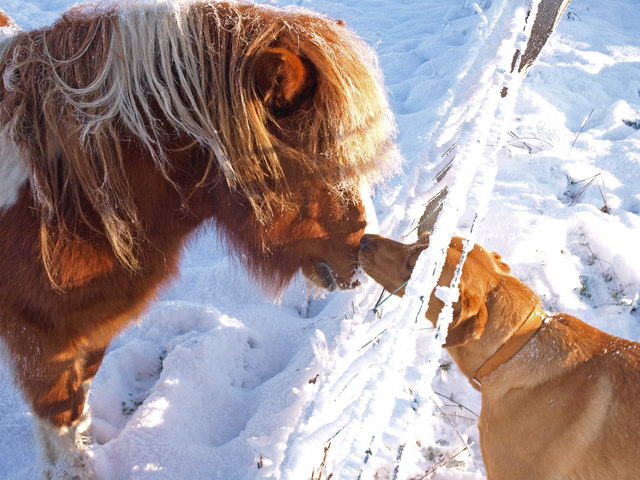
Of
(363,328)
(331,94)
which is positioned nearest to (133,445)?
(363,328)

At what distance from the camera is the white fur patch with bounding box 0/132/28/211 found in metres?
1.40

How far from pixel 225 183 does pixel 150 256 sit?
0.42 m

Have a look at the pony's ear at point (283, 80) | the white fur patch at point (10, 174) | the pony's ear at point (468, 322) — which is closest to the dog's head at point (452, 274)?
the pony's ear at point (468, 322)

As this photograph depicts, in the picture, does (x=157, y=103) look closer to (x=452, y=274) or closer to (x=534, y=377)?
(x=452, y=274)

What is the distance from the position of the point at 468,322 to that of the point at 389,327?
0.85m

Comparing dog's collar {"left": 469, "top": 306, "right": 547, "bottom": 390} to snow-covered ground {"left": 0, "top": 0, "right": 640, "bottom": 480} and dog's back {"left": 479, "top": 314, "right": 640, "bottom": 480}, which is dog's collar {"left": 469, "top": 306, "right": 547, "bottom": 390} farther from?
snow-covered ground {"left": 0, "top": 0, "right": 640, "bottom": 480}

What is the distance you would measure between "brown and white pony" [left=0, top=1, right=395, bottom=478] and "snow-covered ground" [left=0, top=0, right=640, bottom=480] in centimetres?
39

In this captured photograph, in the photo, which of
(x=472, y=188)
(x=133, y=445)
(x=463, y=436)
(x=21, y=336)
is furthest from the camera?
(x=463, y=436)

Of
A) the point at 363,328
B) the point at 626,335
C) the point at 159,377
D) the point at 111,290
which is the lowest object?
the point at 159,377

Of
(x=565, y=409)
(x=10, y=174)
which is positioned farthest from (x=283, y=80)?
(x=565, y=409)

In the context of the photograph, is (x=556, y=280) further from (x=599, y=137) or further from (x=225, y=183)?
(x=225, y=183)

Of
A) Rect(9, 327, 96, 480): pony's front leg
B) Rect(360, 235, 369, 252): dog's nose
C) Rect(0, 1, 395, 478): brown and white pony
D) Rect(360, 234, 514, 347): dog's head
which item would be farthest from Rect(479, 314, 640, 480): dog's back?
Rect(9, 327, 96, 480): pony's front leg

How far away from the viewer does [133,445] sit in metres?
2.17

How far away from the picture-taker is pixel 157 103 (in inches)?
54.9
